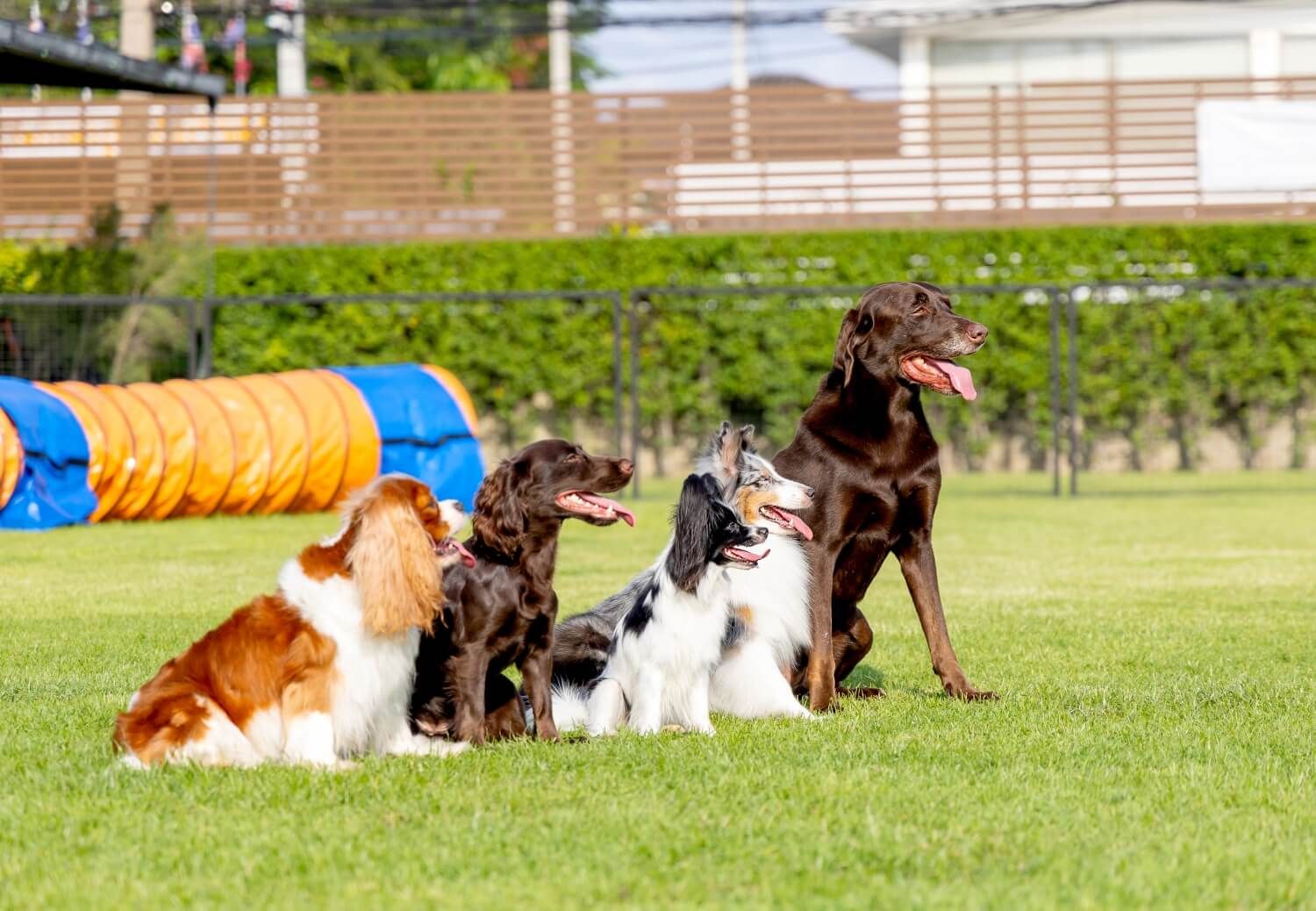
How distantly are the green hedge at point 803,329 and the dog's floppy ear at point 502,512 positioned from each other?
49.5ft

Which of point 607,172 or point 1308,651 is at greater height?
point 607,172

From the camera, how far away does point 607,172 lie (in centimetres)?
2339

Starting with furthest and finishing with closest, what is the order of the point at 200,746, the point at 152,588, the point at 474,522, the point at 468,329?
the point at 468,329 < the point at 152,588 < the point at 474,522 < the point at 200,746

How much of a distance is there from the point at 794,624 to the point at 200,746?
253cm

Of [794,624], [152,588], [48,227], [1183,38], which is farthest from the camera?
[1183,38]

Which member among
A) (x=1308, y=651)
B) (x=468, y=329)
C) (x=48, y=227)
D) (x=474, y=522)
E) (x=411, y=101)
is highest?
(x=411, y=101)

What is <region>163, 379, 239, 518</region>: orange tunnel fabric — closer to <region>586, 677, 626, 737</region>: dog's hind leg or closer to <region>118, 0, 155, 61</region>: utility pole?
<region>586, 677, 626, 737</region>: dog's hind leg

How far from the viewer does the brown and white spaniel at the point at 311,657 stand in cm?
490

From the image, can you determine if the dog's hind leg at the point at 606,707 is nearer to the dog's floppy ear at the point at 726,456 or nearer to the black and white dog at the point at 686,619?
the black and white dog at the point at 686,619

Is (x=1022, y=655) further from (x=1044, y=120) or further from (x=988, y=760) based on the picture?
(x=1044, y=120)

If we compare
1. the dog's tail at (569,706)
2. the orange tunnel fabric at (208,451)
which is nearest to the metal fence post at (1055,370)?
the orange tunnel fabric at (208,451)

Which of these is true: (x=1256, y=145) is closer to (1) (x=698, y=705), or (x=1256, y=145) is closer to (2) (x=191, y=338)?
(2) (x=191, y=338)

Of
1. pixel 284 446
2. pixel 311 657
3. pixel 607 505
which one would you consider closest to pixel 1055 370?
pixel 284 446

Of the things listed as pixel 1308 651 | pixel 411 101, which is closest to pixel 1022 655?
pixel 1308 651
